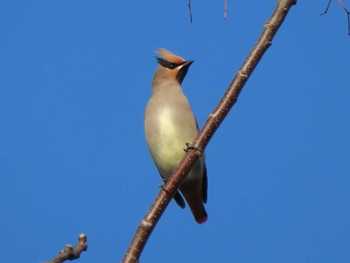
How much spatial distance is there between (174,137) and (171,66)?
2.96 feet

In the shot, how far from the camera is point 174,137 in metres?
4.90

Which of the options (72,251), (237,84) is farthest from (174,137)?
(72,251)

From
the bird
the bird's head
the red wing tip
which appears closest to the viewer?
the bird

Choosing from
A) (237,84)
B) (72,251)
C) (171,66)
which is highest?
(171,66)

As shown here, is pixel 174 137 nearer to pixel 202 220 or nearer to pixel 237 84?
pixel 202 220

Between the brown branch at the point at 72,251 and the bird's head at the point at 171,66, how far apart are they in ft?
11.7

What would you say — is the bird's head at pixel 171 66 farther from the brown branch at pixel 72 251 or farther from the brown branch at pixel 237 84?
the brown branch at pixel 72 251

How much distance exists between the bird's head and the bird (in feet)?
0.35

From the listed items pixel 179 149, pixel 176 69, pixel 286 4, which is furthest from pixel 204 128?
pixel 176 69

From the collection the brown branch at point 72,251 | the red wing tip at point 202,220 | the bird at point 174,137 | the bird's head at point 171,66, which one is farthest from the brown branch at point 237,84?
the bird's head at point 171,66

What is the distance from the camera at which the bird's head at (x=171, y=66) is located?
217 inches

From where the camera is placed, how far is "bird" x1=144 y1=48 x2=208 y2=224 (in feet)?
16.1

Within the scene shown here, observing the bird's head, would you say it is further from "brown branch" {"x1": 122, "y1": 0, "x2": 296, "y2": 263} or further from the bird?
"brown branch" {"x1": 122, "y1": 0, "x2": 296, "y2": 263}

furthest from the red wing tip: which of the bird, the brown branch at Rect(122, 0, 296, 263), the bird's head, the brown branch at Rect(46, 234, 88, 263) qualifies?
the brown branch at Rect(46, 234, 88, 263)
